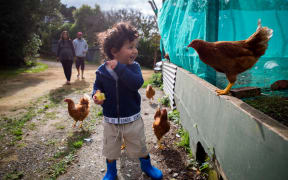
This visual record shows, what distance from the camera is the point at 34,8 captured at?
11125 millimetres

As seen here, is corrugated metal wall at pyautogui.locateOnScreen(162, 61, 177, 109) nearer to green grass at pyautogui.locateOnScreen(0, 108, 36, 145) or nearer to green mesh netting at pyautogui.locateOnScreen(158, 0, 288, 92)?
green mesh netting at pyautogui.locateOnScreen(158, 0, 288, 92)

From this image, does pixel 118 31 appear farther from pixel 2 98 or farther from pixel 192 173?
pixel 2 98

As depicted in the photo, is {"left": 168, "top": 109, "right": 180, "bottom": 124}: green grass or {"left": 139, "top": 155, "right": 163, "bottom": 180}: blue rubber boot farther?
{"left": 168, "top": 109, "right": 180, "bottom": 124}: green grass

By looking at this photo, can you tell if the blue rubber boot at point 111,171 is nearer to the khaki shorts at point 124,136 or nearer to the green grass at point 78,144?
the khaki shorts at point 124,136

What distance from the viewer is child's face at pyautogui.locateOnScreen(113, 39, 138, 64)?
69.0 inches

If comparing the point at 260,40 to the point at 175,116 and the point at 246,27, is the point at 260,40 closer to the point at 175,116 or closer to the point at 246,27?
the point at 246,27

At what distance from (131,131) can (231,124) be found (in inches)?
39.4

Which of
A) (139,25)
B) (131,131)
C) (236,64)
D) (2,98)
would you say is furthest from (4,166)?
(139,25)

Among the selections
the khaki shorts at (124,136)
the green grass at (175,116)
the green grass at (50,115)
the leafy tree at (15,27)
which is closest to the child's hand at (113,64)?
the khaki shorts at (124,136)

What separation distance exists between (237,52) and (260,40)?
0.19m

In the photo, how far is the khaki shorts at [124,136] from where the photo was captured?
190cm

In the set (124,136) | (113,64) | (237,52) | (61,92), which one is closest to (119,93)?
(113,64)

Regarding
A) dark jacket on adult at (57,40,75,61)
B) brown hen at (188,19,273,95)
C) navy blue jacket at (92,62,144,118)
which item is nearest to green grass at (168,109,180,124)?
navy blue jacket at (92,62,144,118)

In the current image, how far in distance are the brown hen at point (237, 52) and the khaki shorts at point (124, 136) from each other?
0.94 meters
